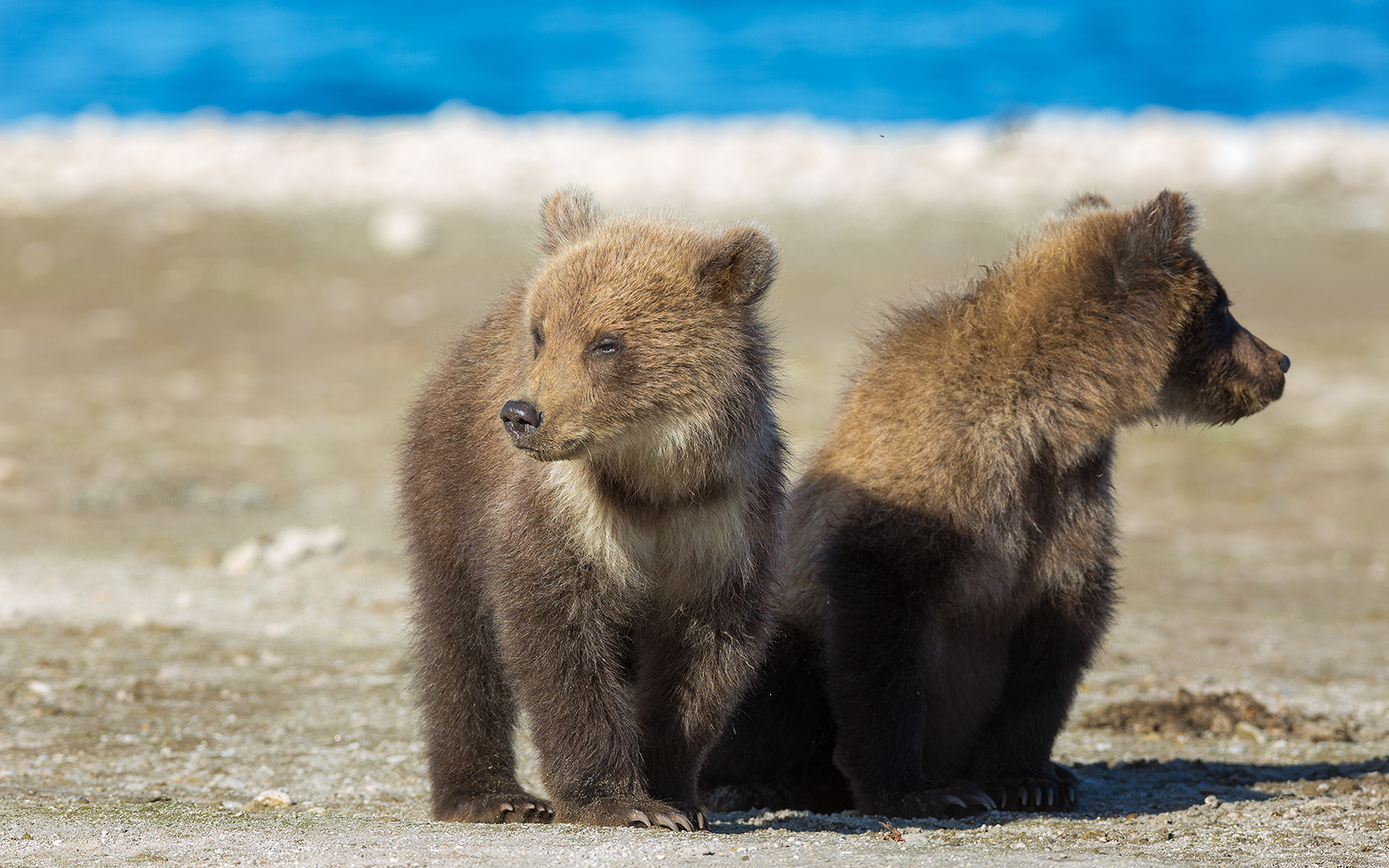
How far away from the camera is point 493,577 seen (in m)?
5.21

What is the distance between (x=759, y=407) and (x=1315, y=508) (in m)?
8.94

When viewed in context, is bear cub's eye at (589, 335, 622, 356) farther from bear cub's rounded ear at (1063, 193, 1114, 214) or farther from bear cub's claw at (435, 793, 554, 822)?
bear cub's rounded ear at (1063, 193, 1114, 214)

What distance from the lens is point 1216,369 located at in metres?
6.53

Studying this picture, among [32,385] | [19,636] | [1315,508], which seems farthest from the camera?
[32,385]

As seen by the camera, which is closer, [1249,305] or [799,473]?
[799,473]

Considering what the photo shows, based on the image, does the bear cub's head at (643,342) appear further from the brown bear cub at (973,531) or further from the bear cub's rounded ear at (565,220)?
the brown bear cub at (973,531)

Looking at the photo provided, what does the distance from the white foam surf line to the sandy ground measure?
115 centimetres

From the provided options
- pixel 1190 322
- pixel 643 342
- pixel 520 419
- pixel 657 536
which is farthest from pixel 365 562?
pixel 1190 322

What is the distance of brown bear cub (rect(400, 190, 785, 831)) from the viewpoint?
5.06 meters

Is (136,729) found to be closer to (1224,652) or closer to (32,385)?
(1224,652)

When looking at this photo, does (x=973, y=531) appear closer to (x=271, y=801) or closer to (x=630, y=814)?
(x=630, y=814)

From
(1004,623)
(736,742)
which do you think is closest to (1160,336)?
(1004,623)

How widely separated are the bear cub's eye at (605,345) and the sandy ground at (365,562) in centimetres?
162

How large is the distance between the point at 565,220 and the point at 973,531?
2.02 metres
